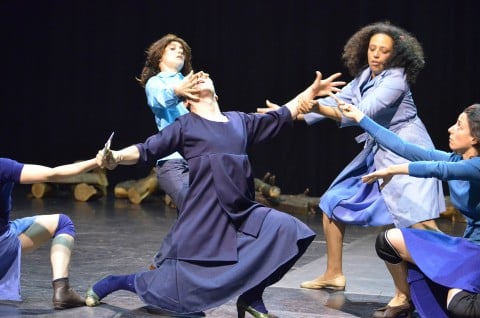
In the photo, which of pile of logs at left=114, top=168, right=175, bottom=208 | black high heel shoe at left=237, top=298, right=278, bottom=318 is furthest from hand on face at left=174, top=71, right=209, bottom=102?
pile of logs at left=114, top=168, right=175, bottom=208

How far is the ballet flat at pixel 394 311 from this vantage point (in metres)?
3.99

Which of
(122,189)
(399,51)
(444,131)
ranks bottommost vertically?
(122,189)

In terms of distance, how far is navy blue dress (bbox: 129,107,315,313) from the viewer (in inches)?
144

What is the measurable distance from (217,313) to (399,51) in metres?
1.57

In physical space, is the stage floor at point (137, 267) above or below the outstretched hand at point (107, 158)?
below

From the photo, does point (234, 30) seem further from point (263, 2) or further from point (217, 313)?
point (217, 313)

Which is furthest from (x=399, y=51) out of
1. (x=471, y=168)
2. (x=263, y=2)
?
(x=263, y=2)

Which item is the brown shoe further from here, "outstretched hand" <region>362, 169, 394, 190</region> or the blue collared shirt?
"outstretched hand" <region>362, 169, 394, 190</region>

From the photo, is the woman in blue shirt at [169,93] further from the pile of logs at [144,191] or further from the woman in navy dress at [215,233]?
the pile of logs at [144,191]

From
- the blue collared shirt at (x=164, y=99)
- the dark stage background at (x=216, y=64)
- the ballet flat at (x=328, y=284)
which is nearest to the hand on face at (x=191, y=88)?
the blue collared shirt at (x=164, y=99)

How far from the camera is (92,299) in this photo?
401cm

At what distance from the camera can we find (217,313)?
3982 millimetres

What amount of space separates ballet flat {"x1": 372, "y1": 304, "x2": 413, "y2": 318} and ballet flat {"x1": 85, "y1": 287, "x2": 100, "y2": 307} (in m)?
1.22

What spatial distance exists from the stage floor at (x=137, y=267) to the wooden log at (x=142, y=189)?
26 centimetres
